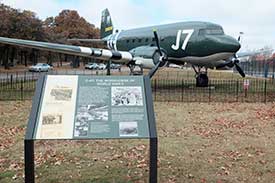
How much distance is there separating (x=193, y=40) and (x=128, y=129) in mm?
16775

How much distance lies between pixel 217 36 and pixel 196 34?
1191 millimetres

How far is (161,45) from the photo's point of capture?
886 inches

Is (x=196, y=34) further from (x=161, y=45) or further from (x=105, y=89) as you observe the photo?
→ (x=105, y=89)

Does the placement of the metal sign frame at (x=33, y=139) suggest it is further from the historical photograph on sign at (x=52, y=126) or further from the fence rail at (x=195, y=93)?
the fence rail at (x=195, y=93)

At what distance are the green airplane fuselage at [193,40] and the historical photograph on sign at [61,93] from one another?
15.9 m

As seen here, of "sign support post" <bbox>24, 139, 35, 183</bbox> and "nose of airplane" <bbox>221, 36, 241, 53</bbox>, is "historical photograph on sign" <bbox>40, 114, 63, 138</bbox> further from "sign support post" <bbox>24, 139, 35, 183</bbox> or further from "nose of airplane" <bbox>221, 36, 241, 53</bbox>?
"nose of airplane" <bbox>221, 36, 241, 53</bbox>

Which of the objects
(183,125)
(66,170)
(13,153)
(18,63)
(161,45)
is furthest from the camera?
(18,63)

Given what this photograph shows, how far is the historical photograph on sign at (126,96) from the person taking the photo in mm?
5145

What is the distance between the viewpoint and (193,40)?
2091 centimetres

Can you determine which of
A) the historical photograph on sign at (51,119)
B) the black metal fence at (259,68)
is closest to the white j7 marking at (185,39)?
the historical photograph on sign at (51,119)

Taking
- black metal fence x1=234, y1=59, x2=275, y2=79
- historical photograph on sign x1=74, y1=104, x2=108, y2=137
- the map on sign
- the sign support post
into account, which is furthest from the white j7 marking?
black metal fence x1=234, y1=59, x2=275, y2=79

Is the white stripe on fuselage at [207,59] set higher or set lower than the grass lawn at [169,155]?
higher

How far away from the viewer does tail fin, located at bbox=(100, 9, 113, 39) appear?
117 ft

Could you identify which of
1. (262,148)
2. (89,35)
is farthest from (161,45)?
(89,35)
